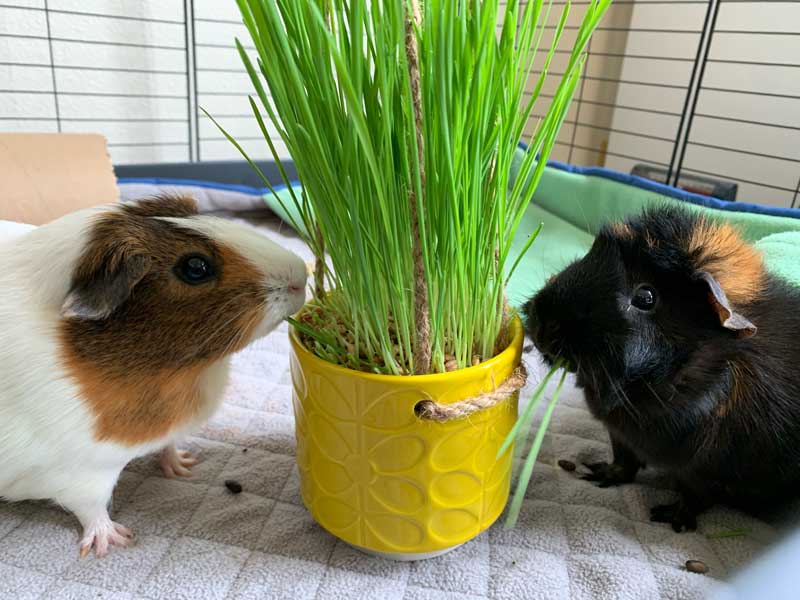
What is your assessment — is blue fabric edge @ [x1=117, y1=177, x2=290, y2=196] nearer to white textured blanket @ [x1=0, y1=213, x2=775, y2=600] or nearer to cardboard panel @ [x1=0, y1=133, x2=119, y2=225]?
cardboard panel @ [x1=0, y1=133, x2=119, y2=225]

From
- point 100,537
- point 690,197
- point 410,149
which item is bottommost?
point 100,537

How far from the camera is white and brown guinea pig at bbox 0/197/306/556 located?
0.59m

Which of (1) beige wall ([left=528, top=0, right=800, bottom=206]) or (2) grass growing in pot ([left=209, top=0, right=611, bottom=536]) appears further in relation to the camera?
(1) beige wall ([left=528, top=0, right=800, bottom=206])

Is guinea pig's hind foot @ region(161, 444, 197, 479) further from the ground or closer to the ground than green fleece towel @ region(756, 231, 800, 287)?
closer to the ground

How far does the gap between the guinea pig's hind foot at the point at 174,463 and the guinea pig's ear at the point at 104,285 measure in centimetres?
24

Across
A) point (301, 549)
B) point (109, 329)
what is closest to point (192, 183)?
point (109, 329)

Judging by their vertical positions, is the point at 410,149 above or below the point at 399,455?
above

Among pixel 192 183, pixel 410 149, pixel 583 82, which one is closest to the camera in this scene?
pixel 410 149

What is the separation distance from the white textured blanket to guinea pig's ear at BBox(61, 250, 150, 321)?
0.28 metres

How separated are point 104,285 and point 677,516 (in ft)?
2.31

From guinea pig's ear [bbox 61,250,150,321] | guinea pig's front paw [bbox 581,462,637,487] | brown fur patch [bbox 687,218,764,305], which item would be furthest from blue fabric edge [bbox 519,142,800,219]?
guinea pig's ear [bbox 61,250,150,321]

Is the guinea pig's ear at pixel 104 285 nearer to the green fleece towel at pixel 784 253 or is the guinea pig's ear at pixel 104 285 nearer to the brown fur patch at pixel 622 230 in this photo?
the brown fur patch at pixel 622 230

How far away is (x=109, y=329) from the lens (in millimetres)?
596

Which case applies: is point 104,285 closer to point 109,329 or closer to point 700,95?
point 109,329
